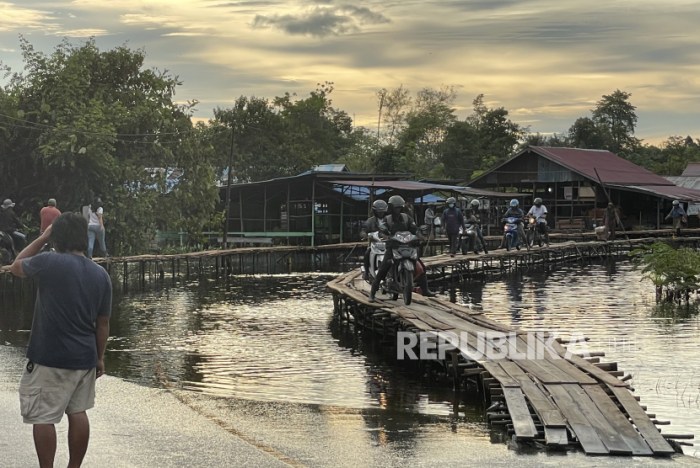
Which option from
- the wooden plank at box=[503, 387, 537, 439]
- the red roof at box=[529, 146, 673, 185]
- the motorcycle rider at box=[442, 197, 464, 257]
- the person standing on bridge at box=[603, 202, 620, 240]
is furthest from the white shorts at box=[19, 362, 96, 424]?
the red roof at box=[529, 146, 673, 185]

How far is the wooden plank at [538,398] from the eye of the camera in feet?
27.2

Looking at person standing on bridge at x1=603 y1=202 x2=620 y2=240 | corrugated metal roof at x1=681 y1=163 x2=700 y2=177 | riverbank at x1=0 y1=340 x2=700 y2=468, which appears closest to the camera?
riverbank at x1=0 y1=340 x2=700 y2=468

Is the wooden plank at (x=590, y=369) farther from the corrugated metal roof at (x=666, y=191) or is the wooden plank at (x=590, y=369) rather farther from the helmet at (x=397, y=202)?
the corrugated metal roof at (x=666, y=191)

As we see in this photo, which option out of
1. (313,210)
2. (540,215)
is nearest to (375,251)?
(540,215)

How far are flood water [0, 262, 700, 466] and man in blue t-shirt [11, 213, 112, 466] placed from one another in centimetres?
242

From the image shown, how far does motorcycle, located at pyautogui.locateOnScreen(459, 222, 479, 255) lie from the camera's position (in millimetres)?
29844

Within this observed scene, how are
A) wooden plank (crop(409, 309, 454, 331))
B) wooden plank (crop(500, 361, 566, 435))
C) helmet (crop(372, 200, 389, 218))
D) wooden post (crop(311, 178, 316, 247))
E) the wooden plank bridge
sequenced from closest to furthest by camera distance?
the wooden plank bridge < wooden plank (crop(500, 361, 566, 435)) < wooden plank (crop(409, 309, 454, 331)) < helmet (crop(372, 200, 389, 218)) < wooden post (crop(311, 178, 316, 247))

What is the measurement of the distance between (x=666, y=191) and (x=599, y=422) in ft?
156

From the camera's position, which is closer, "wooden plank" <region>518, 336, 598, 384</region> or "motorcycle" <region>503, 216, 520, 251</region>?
"wooden plank" <region>518, 336, 598, 384</region>

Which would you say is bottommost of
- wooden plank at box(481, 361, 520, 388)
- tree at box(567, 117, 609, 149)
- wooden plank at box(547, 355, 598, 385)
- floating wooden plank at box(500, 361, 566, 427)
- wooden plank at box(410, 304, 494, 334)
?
floating wooden plank at box(500, 361, 566, 427)

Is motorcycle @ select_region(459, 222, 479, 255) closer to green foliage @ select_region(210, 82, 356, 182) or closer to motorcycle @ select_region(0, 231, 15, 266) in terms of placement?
motorcycle @ select_region(0, 231, 15, 266)

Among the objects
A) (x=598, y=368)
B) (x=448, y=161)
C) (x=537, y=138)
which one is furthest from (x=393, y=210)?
(x=537, y=138)

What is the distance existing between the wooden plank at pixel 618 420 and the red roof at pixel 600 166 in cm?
4278

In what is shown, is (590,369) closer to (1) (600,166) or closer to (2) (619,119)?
→ (1) (600,166)
